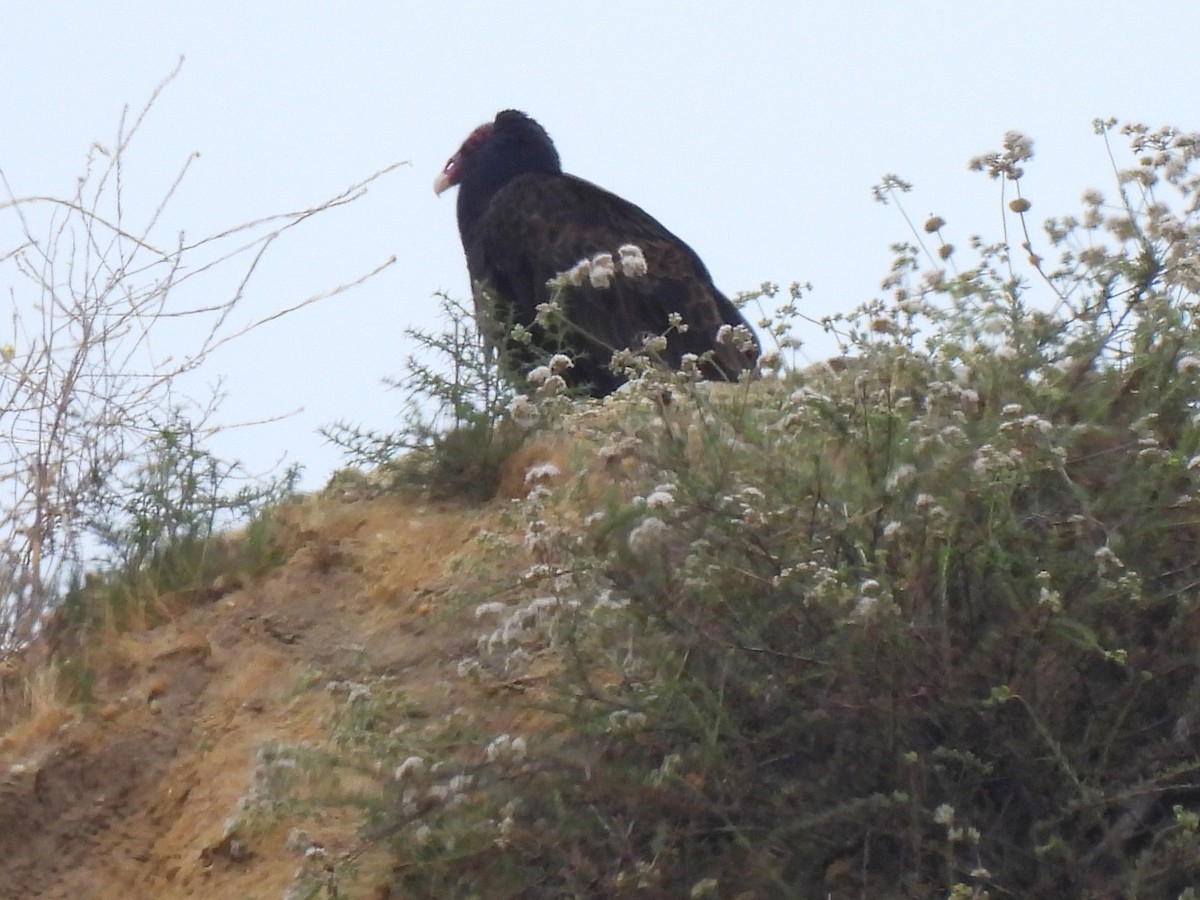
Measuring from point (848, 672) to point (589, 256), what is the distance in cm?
Result: 369

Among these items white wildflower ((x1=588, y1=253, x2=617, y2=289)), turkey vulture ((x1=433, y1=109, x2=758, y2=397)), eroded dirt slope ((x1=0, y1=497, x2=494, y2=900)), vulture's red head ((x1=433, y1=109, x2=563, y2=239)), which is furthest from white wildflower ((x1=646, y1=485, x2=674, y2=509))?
vulture's red head ((x1=433, y1=109, x2=563, y2=239))

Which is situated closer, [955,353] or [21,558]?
[955,353]

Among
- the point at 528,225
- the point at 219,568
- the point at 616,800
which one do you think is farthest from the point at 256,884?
the point at 528,225

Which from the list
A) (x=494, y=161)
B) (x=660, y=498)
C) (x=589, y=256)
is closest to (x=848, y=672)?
(x=660, y=498)

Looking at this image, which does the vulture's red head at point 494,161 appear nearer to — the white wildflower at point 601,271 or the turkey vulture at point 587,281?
the turkey vulture at point 587,281

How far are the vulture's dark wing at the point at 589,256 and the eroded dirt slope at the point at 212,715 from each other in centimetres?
169

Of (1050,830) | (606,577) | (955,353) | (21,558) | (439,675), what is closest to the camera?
(1050,830)

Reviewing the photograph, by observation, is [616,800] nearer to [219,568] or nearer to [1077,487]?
[1077,487]

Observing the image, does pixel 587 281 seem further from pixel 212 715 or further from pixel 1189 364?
pixel 1189 364

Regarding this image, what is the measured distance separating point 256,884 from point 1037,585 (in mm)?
1712

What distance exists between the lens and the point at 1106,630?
2.95 meters

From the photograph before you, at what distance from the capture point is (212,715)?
4.16 meters

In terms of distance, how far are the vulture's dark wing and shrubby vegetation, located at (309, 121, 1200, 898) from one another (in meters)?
2.94

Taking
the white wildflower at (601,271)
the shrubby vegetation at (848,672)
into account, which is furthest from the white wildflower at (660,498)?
the white wildflower at (601,271)
